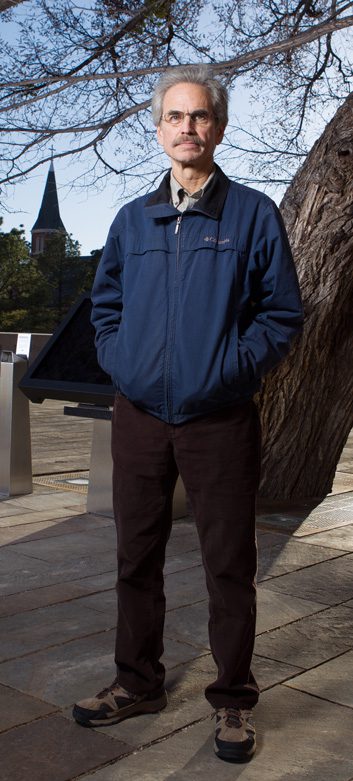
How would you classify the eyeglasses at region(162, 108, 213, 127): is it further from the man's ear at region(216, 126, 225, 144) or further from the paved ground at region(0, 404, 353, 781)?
the paved ground at region(0, 404, 353, 781)

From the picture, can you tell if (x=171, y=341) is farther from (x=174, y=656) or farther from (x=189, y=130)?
(x=174, y=656)

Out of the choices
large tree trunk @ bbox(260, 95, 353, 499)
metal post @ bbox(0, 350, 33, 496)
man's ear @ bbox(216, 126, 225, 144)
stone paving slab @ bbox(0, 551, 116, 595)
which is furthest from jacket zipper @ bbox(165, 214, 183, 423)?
metal post @ bbox(0, 350, 33, 496)

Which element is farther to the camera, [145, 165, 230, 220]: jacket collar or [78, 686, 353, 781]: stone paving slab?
[145, 165, 230, 220]: jacket collar

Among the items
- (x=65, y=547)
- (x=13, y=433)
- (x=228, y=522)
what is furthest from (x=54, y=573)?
(x=13, y=433)

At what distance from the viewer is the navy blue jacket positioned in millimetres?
2760

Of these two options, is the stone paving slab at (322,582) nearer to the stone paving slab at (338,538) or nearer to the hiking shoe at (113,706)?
the stone paving slab at (338,538)

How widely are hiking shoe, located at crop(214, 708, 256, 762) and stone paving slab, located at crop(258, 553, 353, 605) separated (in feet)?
5.19

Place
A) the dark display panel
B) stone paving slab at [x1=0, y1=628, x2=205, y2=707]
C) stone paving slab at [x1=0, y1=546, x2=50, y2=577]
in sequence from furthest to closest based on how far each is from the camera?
the dark display panel < stone paving slab at [x1=0, y1=546, x2=50, y2=577] < stone paving slab at [x1=0, y1=628, x2=205, y2=707]

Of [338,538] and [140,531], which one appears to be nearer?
[140,531]

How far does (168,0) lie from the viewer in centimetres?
763

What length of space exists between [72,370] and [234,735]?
3.47 m

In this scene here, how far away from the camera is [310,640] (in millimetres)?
3879

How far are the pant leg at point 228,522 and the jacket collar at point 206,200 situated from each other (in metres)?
0.57

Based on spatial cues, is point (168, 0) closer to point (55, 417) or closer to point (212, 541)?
point (212, 541)
